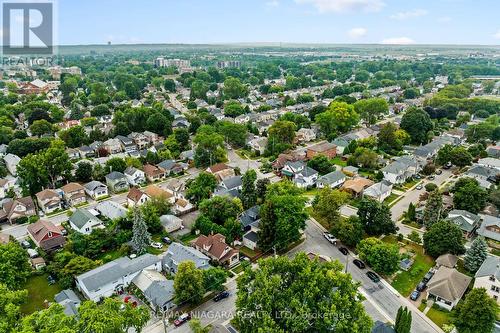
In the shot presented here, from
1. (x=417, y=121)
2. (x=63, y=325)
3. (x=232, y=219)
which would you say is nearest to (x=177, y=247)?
(x=232, y=219)

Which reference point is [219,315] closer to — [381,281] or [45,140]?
[381,281]

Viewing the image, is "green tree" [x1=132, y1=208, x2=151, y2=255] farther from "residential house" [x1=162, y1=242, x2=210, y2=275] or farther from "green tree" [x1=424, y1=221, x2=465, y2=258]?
"green tree" [x1=424, y1=221, x2=465, y2=258]

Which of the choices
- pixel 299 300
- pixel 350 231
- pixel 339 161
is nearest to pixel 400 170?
pixel 339 161

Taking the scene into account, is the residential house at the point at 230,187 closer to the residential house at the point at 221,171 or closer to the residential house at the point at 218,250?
the residential house at the point at 221,171

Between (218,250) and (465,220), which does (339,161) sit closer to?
(465,220)

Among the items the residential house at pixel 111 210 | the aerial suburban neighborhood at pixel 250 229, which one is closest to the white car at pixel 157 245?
the aerial suburban neighborhood at pixel 250 229

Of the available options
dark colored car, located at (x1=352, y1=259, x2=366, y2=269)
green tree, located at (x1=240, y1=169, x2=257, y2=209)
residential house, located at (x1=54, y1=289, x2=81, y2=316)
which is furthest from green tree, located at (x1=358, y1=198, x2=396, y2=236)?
residential house, located at (x1=54, y1=289, x2=81, y2=316)
